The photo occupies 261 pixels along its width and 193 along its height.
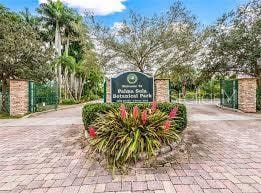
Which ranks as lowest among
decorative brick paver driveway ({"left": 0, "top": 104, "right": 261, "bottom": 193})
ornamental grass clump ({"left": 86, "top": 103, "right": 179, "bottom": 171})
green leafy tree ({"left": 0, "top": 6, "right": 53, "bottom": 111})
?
decorative brick paver driveway ({"left": 0, "top": 104, "right": 261, "bottom": 193})

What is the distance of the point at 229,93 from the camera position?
52.5 feet

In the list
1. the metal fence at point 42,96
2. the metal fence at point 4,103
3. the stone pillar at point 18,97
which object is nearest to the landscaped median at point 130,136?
the stone pillar at point 18,97

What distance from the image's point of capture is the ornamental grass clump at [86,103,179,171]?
4430 millimetres

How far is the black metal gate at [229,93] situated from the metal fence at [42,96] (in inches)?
415

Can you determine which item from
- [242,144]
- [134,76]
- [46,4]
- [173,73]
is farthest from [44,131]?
[46,4]

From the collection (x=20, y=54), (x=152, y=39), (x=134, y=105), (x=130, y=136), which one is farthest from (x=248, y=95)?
(x=20, y=54)

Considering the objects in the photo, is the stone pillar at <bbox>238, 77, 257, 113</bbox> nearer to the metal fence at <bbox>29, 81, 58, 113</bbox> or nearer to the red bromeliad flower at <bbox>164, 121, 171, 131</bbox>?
the red bromeliad flower at <bbox>164, 121, 171, 131</bbox>

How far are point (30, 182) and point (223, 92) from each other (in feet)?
50.1

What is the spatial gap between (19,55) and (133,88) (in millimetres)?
9570

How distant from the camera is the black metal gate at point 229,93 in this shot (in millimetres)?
14875

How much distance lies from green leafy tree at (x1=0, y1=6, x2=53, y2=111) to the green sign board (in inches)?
341

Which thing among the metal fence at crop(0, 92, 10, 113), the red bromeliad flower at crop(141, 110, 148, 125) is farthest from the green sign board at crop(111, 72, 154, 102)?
the metal fence at crop(0, 92, 10, 113)

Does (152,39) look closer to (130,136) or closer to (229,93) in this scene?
(229,93)

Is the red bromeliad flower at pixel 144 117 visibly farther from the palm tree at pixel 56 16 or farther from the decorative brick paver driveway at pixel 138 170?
the palm tree at pixel 56 16
